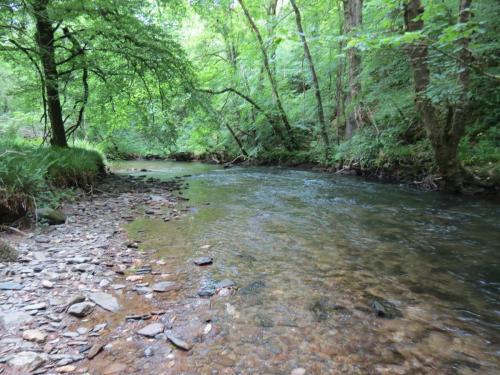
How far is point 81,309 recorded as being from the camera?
283 cm

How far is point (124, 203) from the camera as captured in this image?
23.9 feet

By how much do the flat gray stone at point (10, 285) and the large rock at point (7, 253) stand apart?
61 cm

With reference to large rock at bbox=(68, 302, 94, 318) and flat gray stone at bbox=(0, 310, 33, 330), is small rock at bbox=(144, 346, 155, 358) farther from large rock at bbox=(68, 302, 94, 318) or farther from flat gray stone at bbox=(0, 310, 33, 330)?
flat gray stone at bbox=(0, 310, 33, 330)

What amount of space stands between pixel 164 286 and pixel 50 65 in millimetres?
8167

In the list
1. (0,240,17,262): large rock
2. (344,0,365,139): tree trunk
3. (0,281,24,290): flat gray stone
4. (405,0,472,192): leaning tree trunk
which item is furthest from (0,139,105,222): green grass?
(344,0,365,139): tree trunk

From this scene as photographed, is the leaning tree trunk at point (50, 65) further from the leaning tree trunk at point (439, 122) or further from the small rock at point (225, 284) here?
the leaning tree trunk at point (439, 122)

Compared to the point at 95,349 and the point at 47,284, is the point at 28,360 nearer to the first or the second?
the point at 95,349

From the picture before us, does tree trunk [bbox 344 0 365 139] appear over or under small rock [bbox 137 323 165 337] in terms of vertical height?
over

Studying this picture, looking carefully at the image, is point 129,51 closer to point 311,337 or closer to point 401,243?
point 401,243

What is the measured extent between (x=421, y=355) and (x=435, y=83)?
587 centimetres

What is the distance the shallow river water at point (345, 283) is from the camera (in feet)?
7.73

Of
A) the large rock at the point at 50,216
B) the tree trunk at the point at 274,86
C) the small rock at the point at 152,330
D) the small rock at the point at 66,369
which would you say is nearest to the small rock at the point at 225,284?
the small rock at the point at 152,330

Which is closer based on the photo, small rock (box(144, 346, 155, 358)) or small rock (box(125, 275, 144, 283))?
small rock (box(144, 346, 155, 358))

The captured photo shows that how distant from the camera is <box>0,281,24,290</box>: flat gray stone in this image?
307 centimetres
